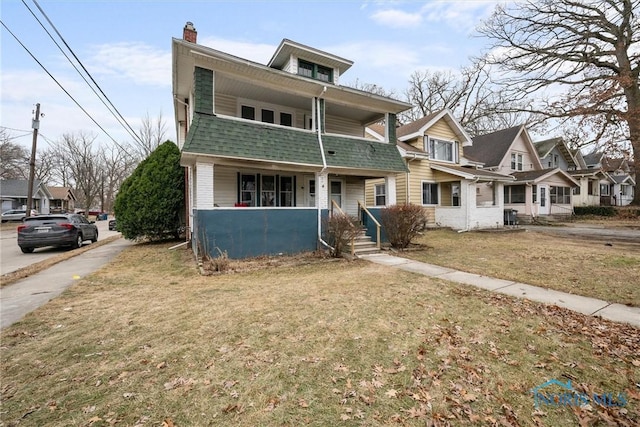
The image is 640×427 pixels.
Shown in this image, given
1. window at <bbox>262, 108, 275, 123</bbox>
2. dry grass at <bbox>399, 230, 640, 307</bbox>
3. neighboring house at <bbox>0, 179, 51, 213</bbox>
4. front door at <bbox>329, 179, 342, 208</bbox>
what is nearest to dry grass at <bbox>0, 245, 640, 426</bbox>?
dry grass at <bbox>399, 230, 640, 307</bbox>

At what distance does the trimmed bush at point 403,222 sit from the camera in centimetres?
1064

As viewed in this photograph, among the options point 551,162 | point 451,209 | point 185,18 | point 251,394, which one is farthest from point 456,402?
point 551,162

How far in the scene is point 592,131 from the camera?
1666cm

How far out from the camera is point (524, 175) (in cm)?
2367

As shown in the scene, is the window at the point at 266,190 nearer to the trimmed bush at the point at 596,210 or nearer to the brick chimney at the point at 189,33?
the brick chimney at the point at 189,33

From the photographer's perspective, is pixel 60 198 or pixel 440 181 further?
pixel 60 198

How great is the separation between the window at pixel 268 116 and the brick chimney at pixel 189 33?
3974 millimetres

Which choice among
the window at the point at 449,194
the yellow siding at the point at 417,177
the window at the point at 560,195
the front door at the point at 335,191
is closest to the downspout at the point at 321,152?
the front door at the point at 335,191

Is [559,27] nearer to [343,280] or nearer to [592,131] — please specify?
[592,131]

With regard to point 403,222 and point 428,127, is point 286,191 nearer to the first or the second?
point 403,222

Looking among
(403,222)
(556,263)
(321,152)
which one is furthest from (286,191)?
(556,263)

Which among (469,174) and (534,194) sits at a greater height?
(469,174)

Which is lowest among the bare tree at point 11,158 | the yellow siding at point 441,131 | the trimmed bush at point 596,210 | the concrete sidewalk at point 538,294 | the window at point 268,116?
the concrete sidewalk at point 538,294

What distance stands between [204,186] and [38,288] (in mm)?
4337
